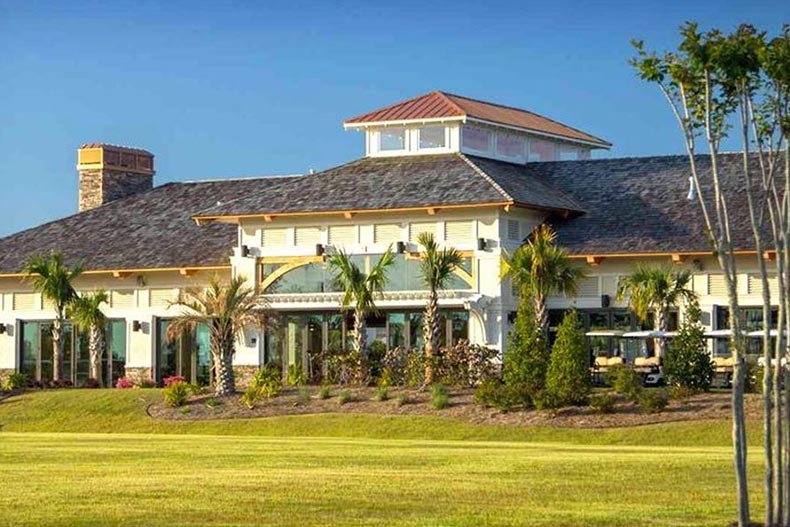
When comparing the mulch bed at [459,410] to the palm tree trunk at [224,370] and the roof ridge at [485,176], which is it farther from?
the roof ridge at [485,176]

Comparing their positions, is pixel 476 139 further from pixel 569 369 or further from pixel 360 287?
pixel 569 369

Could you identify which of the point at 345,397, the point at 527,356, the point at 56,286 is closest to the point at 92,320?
the point at 56,286

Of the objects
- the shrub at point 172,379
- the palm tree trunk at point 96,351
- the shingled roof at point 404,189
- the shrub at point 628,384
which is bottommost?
the shrub at point 628,384

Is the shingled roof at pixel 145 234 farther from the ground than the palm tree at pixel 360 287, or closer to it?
farther from the ground

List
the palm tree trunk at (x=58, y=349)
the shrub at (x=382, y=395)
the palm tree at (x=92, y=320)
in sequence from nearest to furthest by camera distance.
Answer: the shrub at (x=382, y=395), the palm tree trunk at (x=58, y=349), the palm tree at (x=92, y=320)

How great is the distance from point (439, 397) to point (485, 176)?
11325mm

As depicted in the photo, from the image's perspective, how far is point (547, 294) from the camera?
49844 millimetres

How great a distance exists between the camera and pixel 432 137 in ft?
194

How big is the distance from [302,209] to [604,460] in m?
27.7

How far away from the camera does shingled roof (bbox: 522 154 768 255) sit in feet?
172

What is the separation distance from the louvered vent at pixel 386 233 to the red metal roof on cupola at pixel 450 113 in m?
4.98

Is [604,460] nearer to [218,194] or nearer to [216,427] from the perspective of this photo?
[216,427]

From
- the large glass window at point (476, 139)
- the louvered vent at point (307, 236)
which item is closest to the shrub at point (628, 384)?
the louvered vent at point (307, 236)

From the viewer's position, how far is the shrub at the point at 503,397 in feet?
145
